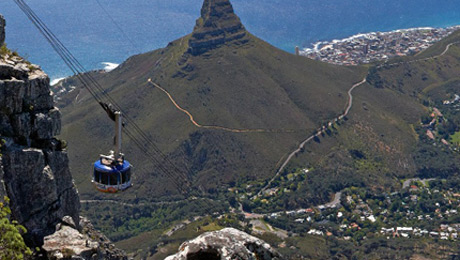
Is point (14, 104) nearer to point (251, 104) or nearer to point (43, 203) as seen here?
point (43, 203)

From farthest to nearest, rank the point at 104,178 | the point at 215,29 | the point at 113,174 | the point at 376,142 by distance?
1. the point at 215,29
2. the point at 376,142
3. the point at 104,178
4. the point at 113,174

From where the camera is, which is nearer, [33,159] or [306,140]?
[33,159]

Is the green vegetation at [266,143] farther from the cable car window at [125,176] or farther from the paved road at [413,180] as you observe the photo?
the cable car window at [125,176]

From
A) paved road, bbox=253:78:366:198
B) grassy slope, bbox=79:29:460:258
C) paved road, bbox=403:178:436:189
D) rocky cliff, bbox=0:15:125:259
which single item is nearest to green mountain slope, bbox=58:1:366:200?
paved road, bbox=253:78:366:198

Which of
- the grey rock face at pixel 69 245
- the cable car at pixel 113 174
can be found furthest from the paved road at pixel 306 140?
the grey rock face at pixel 69 245

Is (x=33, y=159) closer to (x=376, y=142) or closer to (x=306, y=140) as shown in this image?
(x=306, y=140)

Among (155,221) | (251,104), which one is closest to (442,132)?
(251,104)

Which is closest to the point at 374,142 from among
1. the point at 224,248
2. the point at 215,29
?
the point at 215,29

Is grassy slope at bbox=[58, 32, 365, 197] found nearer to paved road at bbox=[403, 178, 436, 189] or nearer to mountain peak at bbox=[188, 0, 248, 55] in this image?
mountain peak at bbox=[188, 0, 248, 55]
